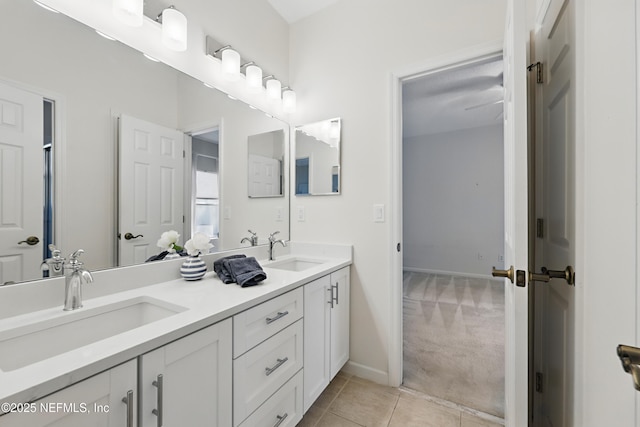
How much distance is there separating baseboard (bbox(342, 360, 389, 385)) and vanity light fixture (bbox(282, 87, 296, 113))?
1.99m

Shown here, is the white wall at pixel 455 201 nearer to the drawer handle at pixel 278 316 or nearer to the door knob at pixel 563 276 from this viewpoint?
the door knob at pixel 563 276

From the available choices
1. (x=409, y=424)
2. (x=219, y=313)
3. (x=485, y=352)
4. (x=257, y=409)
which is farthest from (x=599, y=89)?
(x=485, y=352)

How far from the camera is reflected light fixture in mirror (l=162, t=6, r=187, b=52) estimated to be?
4.48ft

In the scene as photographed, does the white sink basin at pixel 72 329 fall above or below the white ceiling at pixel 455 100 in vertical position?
below

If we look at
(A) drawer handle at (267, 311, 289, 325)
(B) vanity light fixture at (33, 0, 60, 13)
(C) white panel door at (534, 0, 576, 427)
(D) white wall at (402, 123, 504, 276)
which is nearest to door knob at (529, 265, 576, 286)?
(C) white panel door at (534, 0, 576, 427)

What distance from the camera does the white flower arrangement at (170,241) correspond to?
1.36 meters

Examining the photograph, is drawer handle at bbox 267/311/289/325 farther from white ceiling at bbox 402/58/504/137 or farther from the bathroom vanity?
white ceiling at bbox 402/58/504/137

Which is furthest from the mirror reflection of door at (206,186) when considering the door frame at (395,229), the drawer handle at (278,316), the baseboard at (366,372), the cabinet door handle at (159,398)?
the baseboard at (366,372)

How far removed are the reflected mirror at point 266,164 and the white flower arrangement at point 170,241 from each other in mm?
684

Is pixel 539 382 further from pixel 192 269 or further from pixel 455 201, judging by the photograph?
pixel 455 201

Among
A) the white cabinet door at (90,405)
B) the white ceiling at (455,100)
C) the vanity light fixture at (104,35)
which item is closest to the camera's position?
the white cabinet door at (90,405)

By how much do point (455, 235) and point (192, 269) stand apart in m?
4.67

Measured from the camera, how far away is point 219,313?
0.94m

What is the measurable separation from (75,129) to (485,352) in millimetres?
3004
